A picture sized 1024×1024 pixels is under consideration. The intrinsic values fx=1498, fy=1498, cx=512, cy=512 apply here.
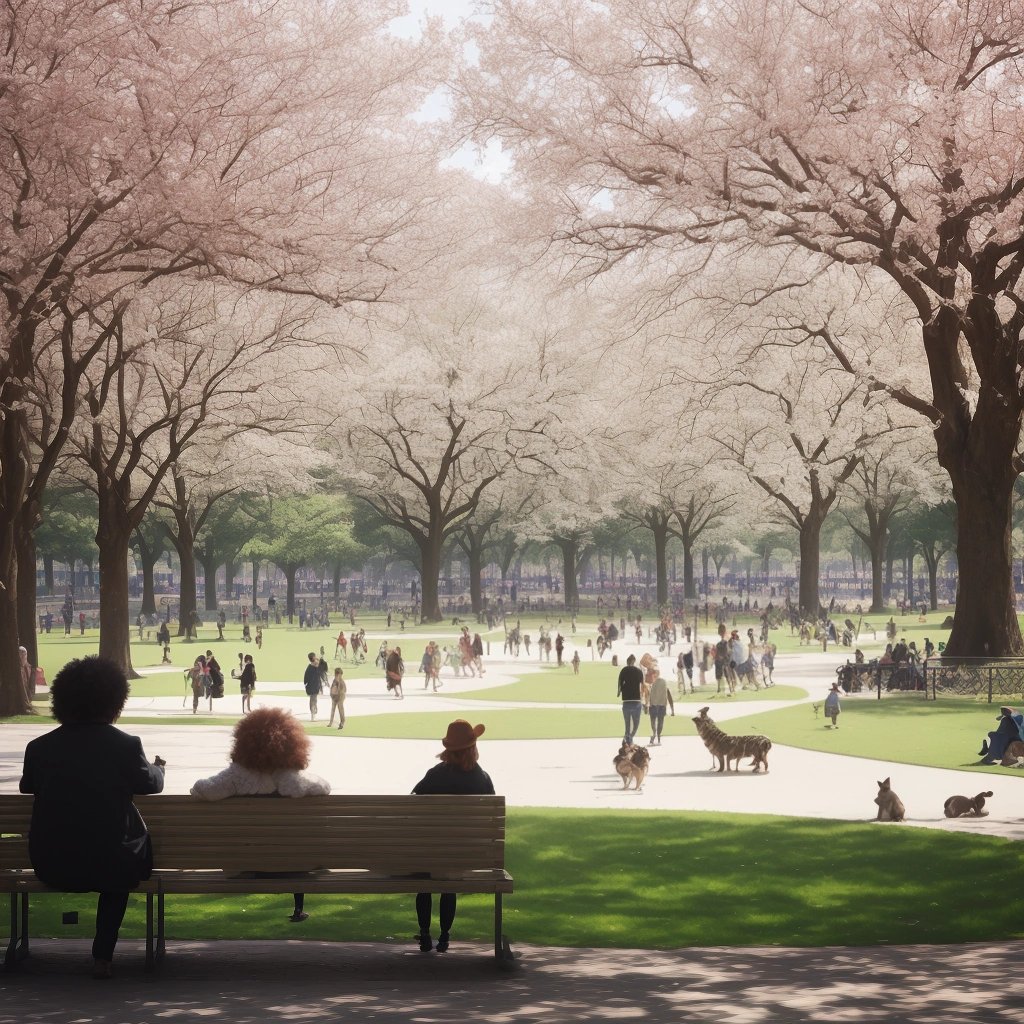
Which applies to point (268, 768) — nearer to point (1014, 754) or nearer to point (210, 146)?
point (210, 146)

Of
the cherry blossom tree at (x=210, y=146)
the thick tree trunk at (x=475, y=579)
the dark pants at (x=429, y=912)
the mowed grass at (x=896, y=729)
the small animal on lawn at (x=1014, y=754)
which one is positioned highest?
the cherry blossom tree at (x=210, y=146)

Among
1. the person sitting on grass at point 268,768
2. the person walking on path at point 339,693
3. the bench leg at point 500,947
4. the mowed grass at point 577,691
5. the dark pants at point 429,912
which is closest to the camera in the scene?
the bench leg at point 500,947

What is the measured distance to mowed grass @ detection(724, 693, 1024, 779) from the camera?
23375 millimetres

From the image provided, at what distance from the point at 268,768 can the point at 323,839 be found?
528 millimetres

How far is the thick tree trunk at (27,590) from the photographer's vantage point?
38.6 m

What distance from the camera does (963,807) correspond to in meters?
16.0

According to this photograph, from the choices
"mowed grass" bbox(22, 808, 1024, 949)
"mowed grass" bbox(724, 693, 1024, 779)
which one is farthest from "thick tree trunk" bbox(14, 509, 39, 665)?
"mowed grass" bbox(22, 808, 1024, 949)

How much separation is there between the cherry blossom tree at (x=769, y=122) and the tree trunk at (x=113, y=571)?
664 inches

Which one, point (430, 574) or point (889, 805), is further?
point (430, 574)

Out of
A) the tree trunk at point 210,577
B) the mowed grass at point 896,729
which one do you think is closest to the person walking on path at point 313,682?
the mowed grass at point 896,729

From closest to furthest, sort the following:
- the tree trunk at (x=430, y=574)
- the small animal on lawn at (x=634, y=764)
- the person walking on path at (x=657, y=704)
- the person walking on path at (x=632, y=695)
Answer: the small animal on lawn at (x=634, y=764) < the person walking on path at (x=632, y=695) < the person walking on path at (x=657, y=704) < the tree trunk at (x=430, y=574)

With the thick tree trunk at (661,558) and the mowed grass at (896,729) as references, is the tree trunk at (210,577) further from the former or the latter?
the mowed grass at (896,729)

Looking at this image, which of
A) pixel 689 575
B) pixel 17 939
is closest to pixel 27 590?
pixel 17 939

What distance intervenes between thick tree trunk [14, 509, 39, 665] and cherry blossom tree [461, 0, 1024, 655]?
58.7 ft
